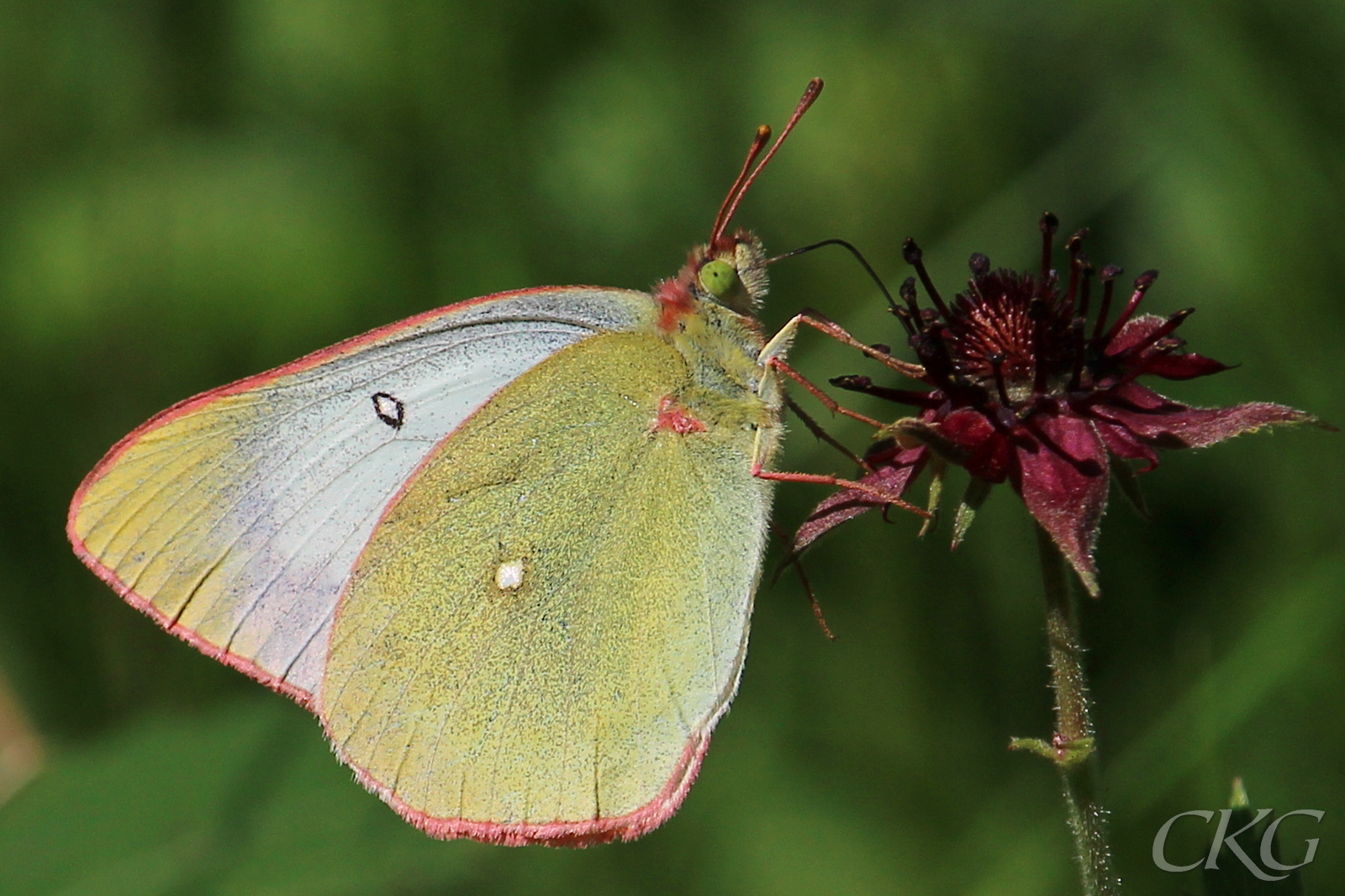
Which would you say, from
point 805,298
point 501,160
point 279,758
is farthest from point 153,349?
point 805,298

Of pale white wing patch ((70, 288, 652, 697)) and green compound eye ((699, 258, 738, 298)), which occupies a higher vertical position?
green compound eye ((699, 258, 738, 298))

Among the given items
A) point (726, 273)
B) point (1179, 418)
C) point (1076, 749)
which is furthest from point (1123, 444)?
point (726, 273)

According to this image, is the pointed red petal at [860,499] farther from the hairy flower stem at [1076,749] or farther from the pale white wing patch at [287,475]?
the pale white wing patch at [287,475]

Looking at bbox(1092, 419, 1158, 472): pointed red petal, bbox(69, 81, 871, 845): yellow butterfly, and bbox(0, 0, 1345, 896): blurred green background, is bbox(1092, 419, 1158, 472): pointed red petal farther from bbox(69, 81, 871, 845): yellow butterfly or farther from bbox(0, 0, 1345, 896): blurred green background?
bbox(0, 0, 1345, 896): blurred green background

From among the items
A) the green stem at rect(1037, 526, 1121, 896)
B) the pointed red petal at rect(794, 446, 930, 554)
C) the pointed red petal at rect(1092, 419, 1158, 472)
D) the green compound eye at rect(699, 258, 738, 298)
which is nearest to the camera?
the green stem at rect(1037, 526, 1121, 896)

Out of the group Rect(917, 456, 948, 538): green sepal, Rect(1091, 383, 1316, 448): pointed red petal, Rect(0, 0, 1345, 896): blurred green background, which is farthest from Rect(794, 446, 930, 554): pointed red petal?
Rect(0, 0, 1345, 896): blurred green background

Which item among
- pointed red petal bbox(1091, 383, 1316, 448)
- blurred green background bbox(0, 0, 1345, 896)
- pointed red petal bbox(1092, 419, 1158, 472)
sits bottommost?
blurred green background bbox(0, 0, 1345, 896)

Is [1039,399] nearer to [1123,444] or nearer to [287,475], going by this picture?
[1123,444]
